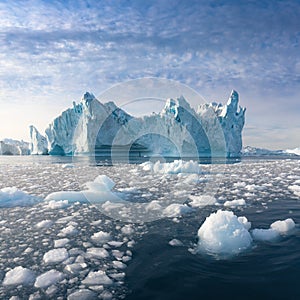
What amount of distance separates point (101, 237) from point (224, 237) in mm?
2040

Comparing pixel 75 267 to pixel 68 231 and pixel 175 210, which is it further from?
pixel 175 210

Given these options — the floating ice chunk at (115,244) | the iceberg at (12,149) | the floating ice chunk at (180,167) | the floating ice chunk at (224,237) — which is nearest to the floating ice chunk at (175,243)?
the floating ice chunk at (224,237)

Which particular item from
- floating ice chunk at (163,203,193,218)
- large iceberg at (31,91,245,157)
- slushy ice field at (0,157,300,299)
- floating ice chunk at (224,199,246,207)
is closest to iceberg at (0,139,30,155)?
large iceberg at (31,91,245,157)

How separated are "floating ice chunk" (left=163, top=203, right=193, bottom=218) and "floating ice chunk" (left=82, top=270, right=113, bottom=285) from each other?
2736 mm

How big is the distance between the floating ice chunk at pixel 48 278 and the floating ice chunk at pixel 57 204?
3.66 m

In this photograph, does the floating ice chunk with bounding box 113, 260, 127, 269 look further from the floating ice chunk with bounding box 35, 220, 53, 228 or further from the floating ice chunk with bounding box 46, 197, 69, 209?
the floating ice chunk with bounding box 46, 197, 69, 209

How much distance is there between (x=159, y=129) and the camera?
4766cm

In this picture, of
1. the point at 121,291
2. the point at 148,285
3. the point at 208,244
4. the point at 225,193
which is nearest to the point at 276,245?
the point at 208,244

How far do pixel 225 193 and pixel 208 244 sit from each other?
15.6 feet

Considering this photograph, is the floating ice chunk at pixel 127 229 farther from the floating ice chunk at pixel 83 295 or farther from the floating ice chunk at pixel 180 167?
the floating ice chunk at pixel 180 167

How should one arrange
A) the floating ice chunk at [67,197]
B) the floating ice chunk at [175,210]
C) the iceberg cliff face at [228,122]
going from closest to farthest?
the floating ice chunk at [175,210], the floating ice chunk at [67,197], the iceberg cliff face at [228,122]

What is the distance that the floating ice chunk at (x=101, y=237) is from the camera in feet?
13.9

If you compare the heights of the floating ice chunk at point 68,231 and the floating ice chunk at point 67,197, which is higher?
the floating ice chunk at point 67,197

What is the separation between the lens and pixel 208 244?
3988mm
